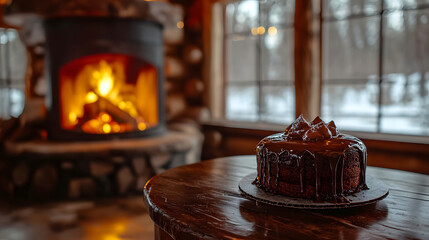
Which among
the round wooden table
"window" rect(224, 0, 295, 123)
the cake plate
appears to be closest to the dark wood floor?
the round wooden table

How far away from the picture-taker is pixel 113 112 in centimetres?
291

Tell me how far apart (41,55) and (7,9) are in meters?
0.44

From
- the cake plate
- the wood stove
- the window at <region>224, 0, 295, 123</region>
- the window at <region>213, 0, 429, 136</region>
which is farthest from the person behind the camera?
the window at <region>224, 0, 295, 123</region>

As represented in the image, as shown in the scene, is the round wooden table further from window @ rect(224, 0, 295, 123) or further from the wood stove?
window @ rect(224, 0, 295, 123)

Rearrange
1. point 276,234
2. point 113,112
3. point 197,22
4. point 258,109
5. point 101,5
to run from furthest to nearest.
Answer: point 197,22
point 258,109
point 113,112
point 101,5
point 276,234

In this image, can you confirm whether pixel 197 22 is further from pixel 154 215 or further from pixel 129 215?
pixel 154 215

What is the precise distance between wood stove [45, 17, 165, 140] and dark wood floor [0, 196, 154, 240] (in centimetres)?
55

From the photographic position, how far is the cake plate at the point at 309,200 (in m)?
0.93

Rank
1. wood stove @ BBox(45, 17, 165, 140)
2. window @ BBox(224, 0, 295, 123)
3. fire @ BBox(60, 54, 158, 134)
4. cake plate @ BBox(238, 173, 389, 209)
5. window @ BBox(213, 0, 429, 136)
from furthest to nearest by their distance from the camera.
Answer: window @ BBox(224, 0, 295, 123)
fire @ BBox(60, 54, 158, 134)
wood stove @ BBox(45, 17, 165, 140)
window @ BBox(213, 0, 429, 136)
cake plate @ BBox(238, 173, 389, 209)

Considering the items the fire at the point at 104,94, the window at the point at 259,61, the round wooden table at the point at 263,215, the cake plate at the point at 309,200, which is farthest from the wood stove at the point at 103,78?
the cake plate at the point at 309,200

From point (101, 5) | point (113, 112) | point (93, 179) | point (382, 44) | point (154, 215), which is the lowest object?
point (93, 179)

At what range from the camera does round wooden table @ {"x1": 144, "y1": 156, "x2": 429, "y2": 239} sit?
81 cm

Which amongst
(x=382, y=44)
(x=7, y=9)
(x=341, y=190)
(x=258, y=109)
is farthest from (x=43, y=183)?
(x=382, y=44)

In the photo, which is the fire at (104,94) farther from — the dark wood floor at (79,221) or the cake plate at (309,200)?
the cake plate at (309,200)
